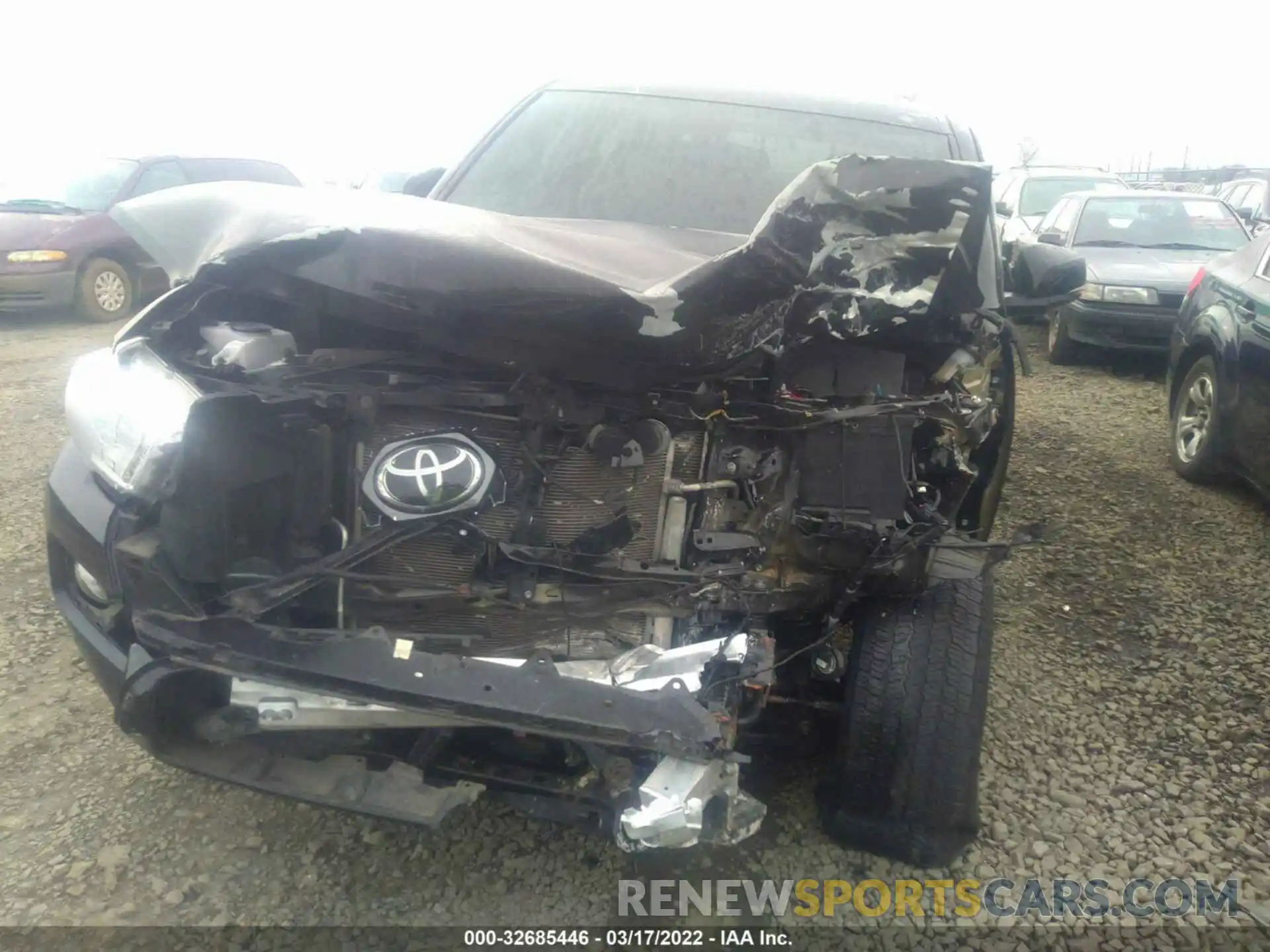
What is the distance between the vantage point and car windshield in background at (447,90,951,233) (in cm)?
292

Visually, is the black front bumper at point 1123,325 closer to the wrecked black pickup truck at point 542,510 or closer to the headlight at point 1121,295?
the headlight at point 1121,295

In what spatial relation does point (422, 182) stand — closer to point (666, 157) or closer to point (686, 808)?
point (666, 157)

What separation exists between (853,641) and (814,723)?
23cm

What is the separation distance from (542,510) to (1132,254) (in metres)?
7.06

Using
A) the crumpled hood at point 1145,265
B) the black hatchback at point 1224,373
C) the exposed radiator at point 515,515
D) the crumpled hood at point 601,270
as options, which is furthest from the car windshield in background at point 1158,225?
the exposed radiator at point 515,515

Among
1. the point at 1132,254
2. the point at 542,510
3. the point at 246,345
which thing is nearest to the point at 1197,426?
the point at 1132,254

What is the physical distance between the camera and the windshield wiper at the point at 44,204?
822 centimetres

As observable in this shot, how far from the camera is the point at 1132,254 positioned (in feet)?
24.0

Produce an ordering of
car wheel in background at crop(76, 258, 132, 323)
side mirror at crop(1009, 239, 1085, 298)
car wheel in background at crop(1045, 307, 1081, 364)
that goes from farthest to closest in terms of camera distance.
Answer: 1. car wheel in background at crop(76, 258, 132, 323)
2. car wheel in background at crop(1045, 307, 1081, 364)
3. side mirror at crop(1009, 239, 1085, 298)

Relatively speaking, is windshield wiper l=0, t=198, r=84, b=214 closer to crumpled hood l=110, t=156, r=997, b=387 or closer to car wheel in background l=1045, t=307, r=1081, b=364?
crumpled hood l=110, t=156, r=997, b=387

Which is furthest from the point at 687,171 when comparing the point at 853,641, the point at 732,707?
the point at 732,707

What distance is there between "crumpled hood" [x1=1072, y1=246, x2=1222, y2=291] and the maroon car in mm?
7325

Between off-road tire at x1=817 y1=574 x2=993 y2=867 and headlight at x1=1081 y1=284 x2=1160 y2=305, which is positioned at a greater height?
headlight at x1=1081 y1=284 x2=1160 y2=305

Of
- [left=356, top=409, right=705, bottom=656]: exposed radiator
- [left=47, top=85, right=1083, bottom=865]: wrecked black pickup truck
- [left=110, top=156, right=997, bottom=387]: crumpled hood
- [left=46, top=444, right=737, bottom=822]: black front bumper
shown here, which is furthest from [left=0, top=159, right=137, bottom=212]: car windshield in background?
[left=356, top=409, right=705, bottom=656]: exposed radiator
